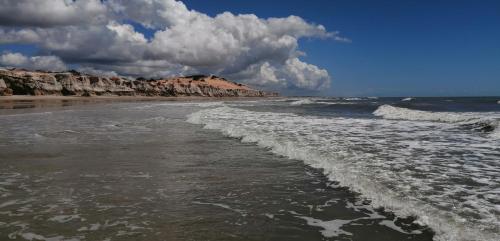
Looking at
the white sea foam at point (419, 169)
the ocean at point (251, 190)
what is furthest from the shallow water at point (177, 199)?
A: the white sea foam at point (419, 169)

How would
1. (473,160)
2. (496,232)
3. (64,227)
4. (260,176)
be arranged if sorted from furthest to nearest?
(473,160) → (260,176) → (64,227) → (496,232)

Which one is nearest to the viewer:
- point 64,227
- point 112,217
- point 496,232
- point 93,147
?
point 496,232

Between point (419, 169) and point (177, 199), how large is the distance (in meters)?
5.48

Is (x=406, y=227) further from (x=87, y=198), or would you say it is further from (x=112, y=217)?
(x=87, y=198)

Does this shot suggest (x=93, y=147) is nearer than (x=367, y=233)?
No

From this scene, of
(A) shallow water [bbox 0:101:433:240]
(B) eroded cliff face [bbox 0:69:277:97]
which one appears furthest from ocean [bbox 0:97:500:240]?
(B) eroded cliff face [bbox 0:69:277:97]

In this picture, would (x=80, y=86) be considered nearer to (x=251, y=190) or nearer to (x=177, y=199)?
(x=251, y=190)

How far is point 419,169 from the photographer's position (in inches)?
365

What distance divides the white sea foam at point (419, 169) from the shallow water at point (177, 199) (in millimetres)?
402

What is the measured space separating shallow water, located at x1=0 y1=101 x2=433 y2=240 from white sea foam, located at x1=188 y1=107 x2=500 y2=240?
15.8 inches

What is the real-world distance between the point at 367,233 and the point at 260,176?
3659mm

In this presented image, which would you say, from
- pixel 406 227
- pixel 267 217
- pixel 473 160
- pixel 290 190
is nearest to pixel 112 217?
pixel 267 217

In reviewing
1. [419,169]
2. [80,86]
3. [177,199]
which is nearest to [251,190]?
[177,199]

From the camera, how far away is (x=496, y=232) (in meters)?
5.25
